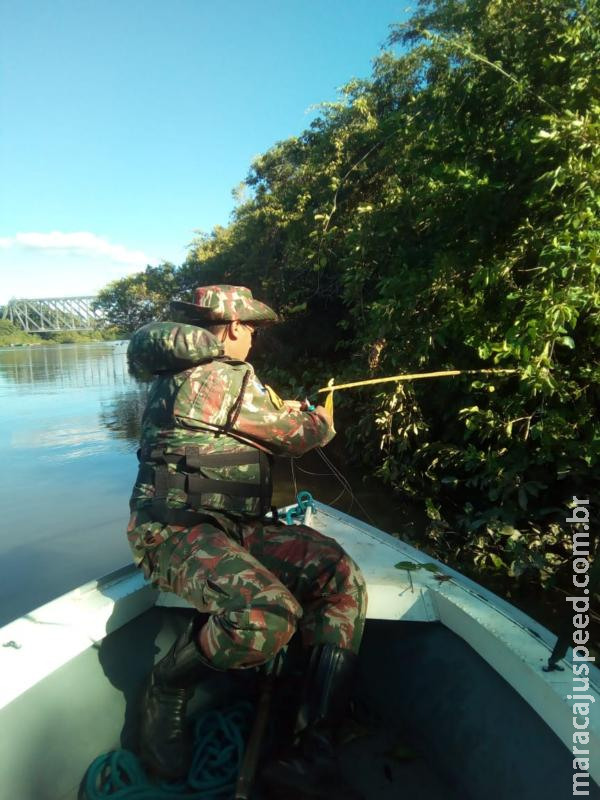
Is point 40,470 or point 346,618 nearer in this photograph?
point 346,618

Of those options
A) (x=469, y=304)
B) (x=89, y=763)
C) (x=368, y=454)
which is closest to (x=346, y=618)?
(x=89, y=763)

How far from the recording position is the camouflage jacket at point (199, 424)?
2.27 meters

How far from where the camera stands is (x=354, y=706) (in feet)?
7.92

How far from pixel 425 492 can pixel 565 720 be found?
4.33m

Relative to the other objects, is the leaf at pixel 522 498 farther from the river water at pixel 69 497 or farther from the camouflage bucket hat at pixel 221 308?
the camouflage bucket hat at pixel 221 308

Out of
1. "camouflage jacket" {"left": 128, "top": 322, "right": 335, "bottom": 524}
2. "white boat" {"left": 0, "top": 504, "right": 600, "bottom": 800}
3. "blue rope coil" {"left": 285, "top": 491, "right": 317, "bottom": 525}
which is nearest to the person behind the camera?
"white boat" {"left": 0, "top": 504, "right": 600, "bottom": 800}

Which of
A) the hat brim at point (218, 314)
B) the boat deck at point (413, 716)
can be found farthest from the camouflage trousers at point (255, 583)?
the hat brim at point (218, 314)

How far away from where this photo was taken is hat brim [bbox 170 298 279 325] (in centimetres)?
258

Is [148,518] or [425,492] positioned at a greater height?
[148,518]

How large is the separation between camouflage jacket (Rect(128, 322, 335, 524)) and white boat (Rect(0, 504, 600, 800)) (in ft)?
1.83

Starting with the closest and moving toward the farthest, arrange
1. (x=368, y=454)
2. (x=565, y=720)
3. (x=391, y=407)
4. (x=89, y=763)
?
(x=565, y=720)
(x=89, y=763)
(x=391, y=407)
(x=368, y=454)

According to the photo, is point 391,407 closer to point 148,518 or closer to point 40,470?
point 148,518

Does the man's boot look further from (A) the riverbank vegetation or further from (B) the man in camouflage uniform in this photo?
(A) the riverbank vegetation

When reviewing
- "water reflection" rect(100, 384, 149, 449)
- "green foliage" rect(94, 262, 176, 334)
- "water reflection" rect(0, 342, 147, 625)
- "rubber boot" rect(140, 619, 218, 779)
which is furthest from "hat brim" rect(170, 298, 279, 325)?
"green foliage" rect(94, 262, 176, 334)
